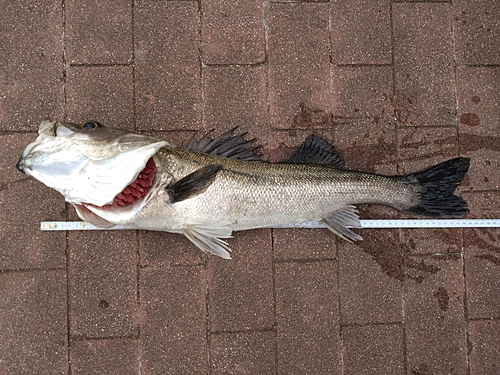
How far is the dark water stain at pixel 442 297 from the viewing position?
12.5 feet

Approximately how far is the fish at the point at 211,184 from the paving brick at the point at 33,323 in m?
0.99

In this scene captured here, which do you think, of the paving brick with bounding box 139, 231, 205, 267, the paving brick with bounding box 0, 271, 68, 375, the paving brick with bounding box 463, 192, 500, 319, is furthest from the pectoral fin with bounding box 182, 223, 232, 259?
the paving brick with bounding box 463, 192, 500, 319

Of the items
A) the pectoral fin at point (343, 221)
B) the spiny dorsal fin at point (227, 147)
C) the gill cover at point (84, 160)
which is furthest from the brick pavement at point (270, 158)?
the gill cover at point (84, 160)

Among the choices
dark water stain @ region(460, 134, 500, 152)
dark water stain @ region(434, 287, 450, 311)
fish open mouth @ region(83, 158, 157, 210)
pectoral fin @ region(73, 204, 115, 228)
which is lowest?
dark water stain @ region(434, 287, 450, 311)

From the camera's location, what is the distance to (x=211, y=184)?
3.13 meters

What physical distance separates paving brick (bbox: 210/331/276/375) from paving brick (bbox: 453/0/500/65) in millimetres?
3265

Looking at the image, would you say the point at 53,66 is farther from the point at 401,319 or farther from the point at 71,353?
the point at 401,319

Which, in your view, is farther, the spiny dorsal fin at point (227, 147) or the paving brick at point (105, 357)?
the paving brick at point (105, 357)

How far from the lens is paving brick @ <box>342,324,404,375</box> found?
3.73m

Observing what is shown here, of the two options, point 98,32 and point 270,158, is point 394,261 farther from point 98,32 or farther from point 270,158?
point 98,32

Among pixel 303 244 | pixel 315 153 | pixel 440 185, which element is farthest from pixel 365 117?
pixel 303 244

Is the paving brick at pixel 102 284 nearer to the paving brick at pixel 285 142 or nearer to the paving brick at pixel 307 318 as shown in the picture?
the paving brick at pixel 307 318

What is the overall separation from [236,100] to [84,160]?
1.54 m

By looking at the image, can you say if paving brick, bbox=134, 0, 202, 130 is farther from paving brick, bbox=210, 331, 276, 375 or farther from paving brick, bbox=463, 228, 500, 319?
paving brick, bbox=463, 228, 500, 319
